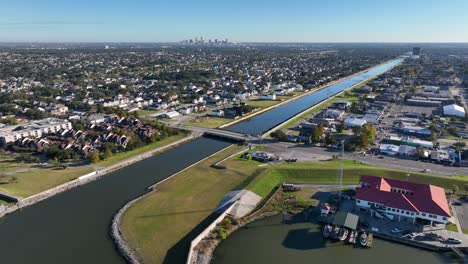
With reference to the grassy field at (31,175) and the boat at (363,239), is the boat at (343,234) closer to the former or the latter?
the boat at (363,239)

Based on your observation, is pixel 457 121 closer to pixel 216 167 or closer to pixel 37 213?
pixel 216 167

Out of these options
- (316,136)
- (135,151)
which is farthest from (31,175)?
(316,136)

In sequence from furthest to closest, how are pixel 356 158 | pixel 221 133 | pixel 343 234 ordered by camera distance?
pixel 221 133
pixel 356 158
pixel 343 234

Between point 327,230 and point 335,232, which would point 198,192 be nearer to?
point 327,230

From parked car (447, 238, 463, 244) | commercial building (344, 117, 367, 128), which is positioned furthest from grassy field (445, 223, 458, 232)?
commercial building (344, 117, 367, 128)

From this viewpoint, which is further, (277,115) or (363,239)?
(277,115)

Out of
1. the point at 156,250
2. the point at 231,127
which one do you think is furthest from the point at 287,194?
the point at 231,127
